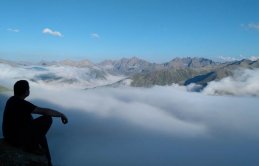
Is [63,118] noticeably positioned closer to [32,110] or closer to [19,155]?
[32,110]

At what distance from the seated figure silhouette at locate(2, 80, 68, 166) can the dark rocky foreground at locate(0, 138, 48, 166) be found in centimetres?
22

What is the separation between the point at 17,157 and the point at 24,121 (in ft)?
5.52

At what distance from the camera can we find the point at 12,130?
538 inches

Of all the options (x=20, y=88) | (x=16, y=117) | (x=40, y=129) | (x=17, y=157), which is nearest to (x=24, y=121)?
(x=16, y=117)

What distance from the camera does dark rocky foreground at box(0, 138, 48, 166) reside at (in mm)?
13867

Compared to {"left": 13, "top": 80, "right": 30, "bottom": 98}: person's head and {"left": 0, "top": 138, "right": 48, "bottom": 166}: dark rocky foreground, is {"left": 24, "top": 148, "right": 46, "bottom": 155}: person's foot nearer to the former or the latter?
{"left": 0, "top": 138, "right": 48, "bottom": 166}: dark rocky foreground

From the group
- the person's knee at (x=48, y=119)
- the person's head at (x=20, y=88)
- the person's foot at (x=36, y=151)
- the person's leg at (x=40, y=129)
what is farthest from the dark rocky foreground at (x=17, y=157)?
the person's head at (x=20, y=88)

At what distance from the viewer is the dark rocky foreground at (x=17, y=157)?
13867 millimetres

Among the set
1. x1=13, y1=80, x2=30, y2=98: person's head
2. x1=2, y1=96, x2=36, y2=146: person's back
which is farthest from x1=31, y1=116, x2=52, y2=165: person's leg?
x1=13, y1=80, x2=30, y2=98: person's head

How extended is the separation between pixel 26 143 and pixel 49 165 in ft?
4.27

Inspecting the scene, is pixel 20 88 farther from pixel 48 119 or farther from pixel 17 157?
pixel 17 157

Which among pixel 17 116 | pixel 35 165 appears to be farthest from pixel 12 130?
pixel 35 165

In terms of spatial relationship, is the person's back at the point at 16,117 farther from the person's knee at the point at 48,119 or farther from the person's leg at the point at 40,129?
the person's knee at the point at 48,119

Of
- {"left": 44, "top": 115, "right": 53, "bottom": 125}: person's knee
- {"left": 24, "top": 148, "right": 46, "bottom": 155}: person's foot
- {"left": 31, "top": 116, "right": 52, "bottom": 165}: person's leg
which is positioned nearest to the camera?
{"left": 31, "top": 116, "right": 52, "bottom": 165}: person's leg
